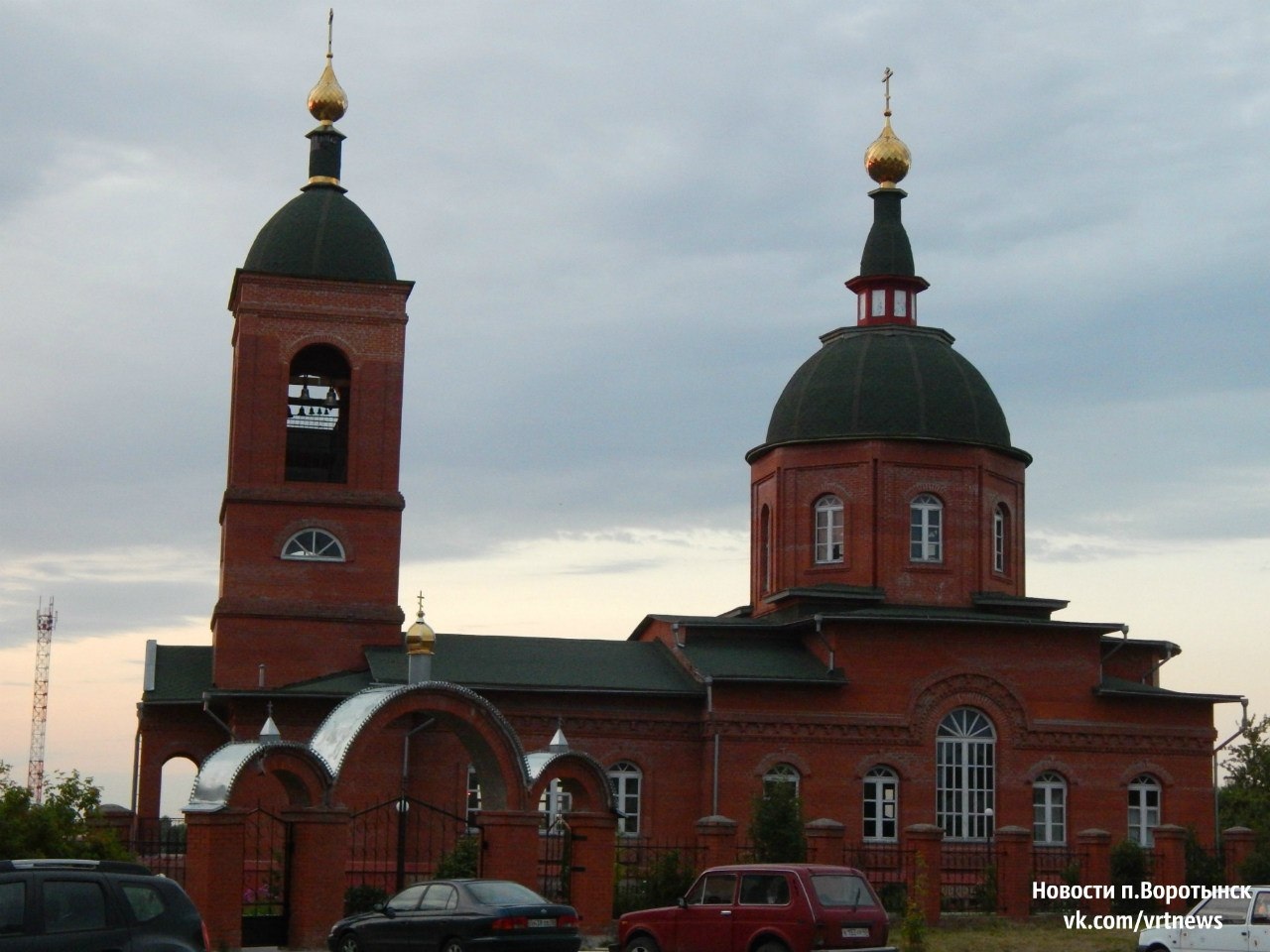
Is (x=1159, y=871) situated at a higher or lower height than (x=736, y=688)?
lower

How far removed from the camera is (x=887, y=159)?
3912 cm

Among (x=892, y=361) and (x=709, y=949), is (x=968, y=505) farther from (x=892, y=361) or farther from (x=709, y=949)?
(x=709, y=949)

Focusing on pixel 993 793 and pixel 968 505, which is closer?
pixel 993 793

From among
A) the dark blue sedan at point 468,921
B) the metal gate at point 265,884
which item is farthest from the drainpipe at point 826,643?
the dark blue sedan at point 468,921

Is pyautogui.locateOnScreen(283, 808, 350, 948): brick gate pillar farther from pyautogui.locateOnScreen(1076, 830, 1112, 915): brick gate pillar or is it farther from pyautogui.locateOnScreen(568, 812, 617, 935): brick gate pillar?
pyautogui.locateOnScreen(1076, 830, 1112, 915): brick gate pillar

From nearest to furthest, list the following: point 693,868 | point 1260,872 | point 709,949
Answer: point 709,949 → point 693,868 → point 1260,872

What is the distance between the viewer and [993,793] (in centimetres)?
3331

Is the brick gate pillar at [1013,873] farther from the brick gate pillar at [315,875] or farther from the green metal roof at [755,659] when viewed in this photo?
the brick gate pillar at [315,875]

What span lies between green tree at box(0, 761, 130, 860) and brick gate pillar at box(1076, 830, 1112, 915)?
14219 mm

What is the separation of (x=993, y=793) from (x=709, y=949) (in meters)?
15.3

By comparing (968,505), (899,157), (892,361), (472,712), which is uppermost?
(899,157)

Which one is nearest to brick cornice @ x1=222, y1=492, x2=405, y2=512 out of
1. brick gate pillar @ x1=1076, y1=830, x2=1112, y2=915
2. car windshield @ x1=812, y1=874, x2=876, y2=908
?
brick gate pillar @ x1=1076, y1=830, x2=1112, y2=915

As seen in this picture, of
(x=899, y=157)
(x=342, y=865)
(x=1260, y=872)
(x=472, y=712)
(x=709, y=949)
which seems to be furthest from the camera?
(x=899, y=157)

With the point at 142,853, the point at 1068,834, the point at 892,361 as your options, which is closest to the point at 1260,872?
the point at 1068,834
